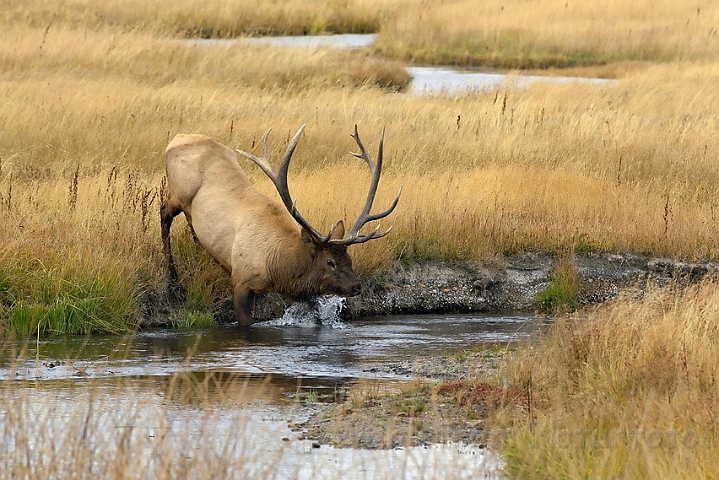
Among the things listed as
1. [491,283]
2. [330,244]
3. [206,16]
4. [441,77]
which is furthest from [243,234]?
[206,16]

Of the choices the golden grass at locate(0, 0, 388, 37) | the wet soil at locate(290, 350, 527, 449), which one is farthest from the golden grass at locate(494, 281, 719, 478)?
the golden grass at locate(0, 0, 388, 37)

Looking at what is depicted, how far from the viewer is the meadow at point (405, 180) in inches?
240

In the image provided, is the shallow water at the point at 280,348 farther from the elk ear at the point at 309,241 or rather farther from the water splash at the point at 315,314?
the elk ear at the point at 309,241

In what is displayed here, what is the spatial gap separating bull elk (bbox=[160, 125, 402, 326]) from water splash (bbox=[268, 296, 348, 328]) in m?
0.45

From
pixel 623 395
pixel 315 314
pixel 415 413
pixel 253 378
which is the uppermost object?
pixel 623 395

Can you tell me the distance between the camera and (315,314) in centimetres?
977

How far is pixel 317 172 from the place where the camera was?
40.0 feet

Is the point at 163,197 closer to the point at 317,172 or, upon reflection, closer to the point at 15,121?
the point at 317,172

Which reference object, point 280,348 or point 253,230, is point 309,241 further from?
point 280,348

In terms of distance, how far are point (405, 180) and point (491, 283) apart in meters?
2.01

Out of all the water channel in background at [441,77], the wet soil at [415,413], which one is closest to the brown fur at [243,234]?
the wet soil at [415,413]

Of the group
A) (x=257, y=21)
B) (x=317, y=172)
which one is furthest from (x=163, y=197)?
(x=257, y=21)

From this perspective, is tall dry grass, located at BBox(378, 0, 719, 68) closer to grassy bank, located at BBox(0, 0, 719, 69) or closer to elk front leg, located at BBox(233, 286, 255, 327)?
grassy bank, located at BBox(0, 0, 719, 69)

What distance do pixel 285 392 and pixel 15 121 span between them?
752 cm
